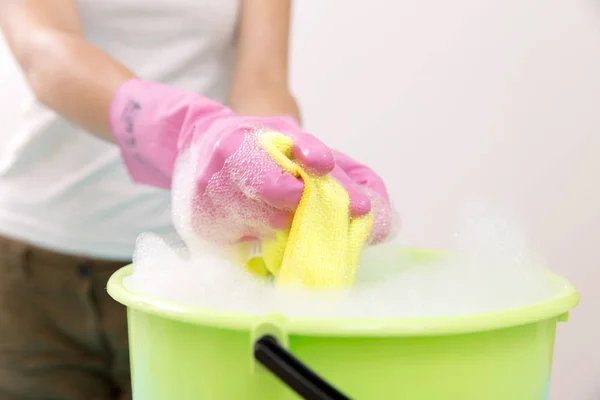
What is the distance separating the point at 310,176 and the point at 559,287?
159mm

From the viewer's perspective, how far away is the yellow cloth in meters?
0.34

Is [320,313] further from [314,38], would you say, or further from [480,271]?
[314,38]

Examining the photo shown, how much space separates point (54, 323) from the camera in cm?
62

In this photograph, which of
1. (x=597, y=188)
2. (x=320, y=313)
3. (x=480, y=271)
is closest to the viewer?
(x=320, y=313)

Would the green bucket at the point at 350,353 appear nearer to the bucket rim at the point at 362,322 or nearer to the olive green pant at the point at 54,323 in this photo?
the bucket rim at the point at 362,322

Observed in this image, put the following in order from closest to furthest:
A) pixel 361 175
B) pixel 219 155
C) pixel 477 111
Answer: pixel 219 155
pixel 361 175
pixel 477 111

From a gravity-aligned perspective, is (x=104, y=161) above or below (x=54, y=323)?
above

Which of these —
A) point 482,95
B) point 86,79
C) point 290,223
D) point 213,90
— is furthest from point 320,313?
point 482,95

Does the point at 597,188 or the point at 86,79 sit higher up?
the point at 86,79

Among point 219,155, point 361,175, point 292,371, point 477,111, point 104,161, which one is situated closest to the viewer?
point 292,371

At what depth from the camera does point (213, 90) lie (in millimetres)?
649

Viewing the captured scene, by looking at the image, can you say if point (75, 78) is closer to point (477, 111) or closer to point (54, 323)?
point (54, 323)

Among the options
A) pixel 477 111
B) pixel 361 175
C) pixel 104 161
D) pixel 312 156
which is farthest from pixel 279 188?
pixel 477 111

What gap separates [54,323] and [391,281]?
39 centimetres
